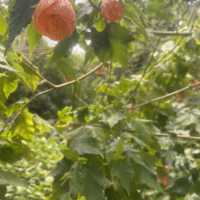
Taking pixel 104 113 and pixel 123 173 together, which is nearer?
pixel 123 173

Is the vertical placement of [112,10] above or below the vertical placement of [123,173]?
above

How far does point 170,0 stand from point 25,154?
2.61ft

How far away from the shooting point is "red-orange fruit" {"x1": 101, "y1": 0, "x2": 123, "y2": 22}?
932 mm

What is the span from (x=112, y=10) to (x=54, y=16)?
0.50 feet

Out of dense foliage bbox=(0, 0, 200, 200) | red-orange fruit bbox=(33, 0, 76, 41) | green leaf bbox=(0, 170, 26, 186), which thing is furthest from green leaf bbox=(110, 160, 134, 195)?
red-orange fruit bbox=(33, 0, 76, 41)

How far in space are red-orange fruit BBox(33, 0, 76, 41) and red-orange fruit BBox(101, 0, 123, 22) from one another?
0.35 feet

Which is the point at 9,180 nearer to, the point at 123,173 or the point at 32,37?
the point at 32,37

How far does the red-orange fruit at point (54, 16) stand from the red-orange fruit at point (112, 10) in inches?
4.1

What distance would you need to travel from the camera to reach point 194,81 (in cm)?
219

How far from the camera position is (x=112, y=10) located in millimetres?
948

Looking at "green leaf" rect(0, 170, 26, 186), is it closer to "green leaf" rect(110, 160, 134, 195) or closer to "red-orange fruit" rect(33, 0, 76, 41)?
"red-orange fruit" rect(33, 0, 76, 41)

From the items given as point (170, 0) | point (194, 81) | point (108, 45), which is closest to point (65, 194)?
point (108, 45)

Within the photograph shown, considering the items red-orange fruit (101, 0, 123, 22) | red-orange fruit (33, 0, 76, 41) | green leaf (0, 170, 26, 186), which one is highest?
red-orange fruit (101, 0, 123, 22)

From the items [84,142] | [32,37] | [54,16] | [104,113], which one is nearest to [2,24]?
[32,37]
